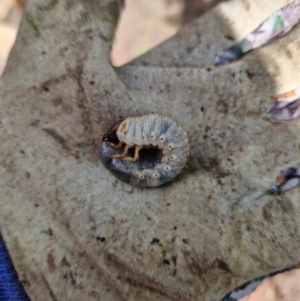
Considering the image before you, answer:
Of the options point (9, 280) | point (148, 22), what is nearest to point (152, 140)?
point (9, 280)

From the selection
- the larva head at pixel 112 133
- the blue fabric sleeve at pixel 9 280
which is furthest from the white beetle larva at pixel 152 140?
the blue fabric sleeve at pixel 9 280

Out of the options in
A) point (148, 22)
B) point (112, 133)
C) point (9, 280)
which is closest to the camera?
point (9, 280)

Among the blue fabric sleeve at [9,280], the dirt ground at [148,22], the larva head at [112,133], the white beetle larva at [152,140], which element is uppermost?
the dirt ground at [148,22]

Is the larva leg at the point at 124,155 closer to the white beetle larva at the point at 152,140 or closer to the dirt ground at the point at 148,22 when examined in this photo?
the white beetle larva at the point at 152,140

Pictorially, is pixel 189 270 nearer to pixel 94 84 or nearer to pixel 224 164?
pixel 224 164

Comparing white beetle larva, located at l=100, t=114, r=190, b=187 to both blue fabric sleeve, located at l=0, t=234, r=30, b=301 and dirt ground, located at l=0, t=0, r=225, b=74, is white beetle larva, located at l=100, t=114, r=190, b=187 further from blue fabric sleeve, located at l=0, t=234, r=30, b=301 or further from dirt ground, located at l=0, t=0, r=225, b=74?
dirt ground, located at l=0, t=0, r=225, b=74

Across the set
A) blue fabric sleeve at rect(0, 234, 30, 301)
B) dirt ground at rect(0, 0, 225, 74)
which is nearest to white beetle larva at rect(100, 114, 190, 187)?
blue fabric sleeve at rect(0, 234, 30, 301)

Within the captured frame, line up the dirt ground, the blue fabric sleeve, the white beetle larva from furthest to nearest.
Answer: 1. the dirt ground
2. the white beetle larva
3. the blue fabric sleeve

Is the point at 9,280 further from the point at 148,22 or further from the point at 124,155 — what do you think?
the point at 148,22
